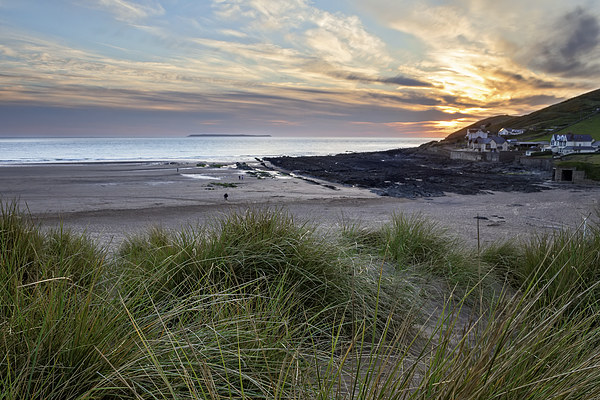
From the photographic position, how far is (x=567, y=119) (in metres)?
106

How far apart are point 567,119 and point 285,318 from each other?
423 feet

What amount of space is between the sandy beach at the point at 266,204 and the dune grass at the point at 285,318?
5.91m

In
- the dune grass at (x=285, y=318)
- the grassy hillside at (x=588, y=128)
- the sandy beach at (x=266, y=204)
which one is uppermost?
the grassy hillside at (x=588, y=128)

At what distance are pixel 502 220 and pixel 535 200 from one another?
834 centimetres

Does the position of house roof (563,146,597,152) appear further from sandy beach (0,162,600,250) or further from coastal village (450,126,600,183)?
sandy beach (0,162,600,250)

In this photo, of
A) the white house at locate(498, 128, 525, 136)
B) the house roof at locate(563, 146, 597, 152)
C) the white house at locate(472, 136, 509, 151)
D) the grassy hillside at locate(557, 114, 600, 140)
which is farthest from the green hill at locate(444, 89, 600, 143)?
the white house at locate(472, 136, 509, 151)

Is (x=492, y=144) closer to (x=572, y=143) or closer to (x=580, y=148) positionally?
(x=572, y=143)

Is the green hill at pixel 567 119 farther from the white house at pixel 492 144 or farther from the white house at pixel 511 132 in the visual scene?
the white house at pixel 492 144

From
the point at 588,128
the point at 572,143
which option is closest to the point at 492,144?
the point at 572,143

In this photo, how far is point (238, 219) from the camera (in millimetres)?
5164

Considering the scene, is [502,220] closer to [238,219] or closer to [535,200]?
[535,200]

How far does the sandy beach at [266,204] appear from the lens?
14203 mm

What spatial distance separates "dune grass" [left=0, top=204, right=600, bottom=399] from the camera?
1759 mm

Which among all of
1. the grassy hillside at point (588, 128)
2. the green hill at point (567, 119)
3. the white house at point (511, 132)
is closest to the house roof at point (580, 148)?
the grassy hillside at point (588, 128)
